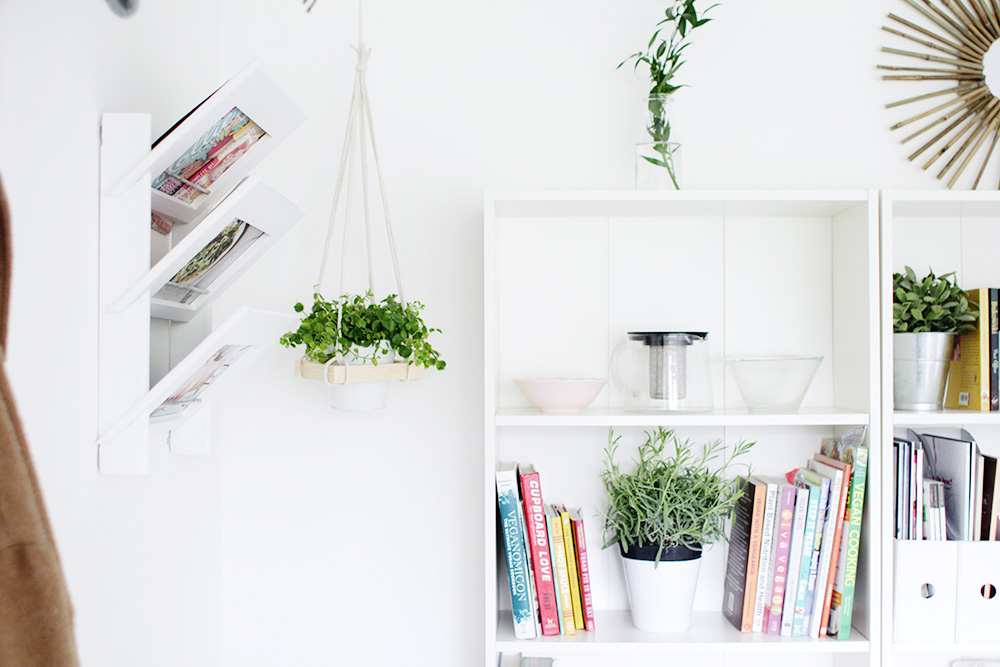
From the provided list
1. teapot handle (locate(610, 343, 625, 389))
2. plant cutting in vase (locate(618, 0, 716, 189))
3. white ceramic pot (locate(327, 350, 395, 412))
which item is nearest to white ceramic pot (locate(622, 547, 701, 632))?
teapot handle (locate(610, 343, 625, 389))

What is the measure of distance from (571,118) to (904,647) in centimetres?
116

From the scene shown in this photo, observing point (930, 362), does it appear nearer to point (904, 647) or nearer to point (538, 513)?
point (904, 647)

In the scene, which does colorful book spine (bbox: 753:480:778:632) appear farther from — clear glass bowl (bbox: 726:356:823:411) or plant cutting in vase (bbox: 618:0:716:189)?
plant cutting in vase (bbox: 618:0:716:189)

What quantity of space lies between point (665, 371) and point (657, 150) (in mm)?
433

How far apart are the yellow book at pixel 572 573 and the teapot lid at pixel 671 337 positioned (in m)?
0.36

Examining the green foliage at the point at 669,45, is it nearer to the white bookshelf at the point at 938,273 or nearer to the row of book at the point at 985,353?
the white bookshelf at the point at 938,273

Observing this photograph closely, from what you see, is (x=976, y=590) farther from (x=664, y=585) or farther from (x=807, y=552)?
(x=664, y=585)

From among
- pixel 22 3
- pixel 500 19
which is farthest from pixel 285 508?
pixel 500 19

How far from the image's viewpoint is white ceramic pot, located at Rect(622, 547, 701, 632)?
1279 millimetres

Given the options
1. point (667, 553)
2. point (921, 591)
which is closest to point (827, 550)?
point (921, 591)

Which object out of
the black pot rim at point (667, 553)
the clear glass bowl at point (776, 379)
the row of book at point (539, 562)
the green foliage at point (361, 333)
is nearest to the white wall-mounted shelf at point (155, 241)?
the green foliage at point (361, 333)

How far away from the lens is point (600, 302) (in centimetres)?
148

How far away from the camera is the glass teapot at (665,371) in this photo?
1337 mm

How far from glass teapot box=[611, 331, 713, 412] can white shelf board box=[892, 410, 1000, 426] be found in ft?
1.08
